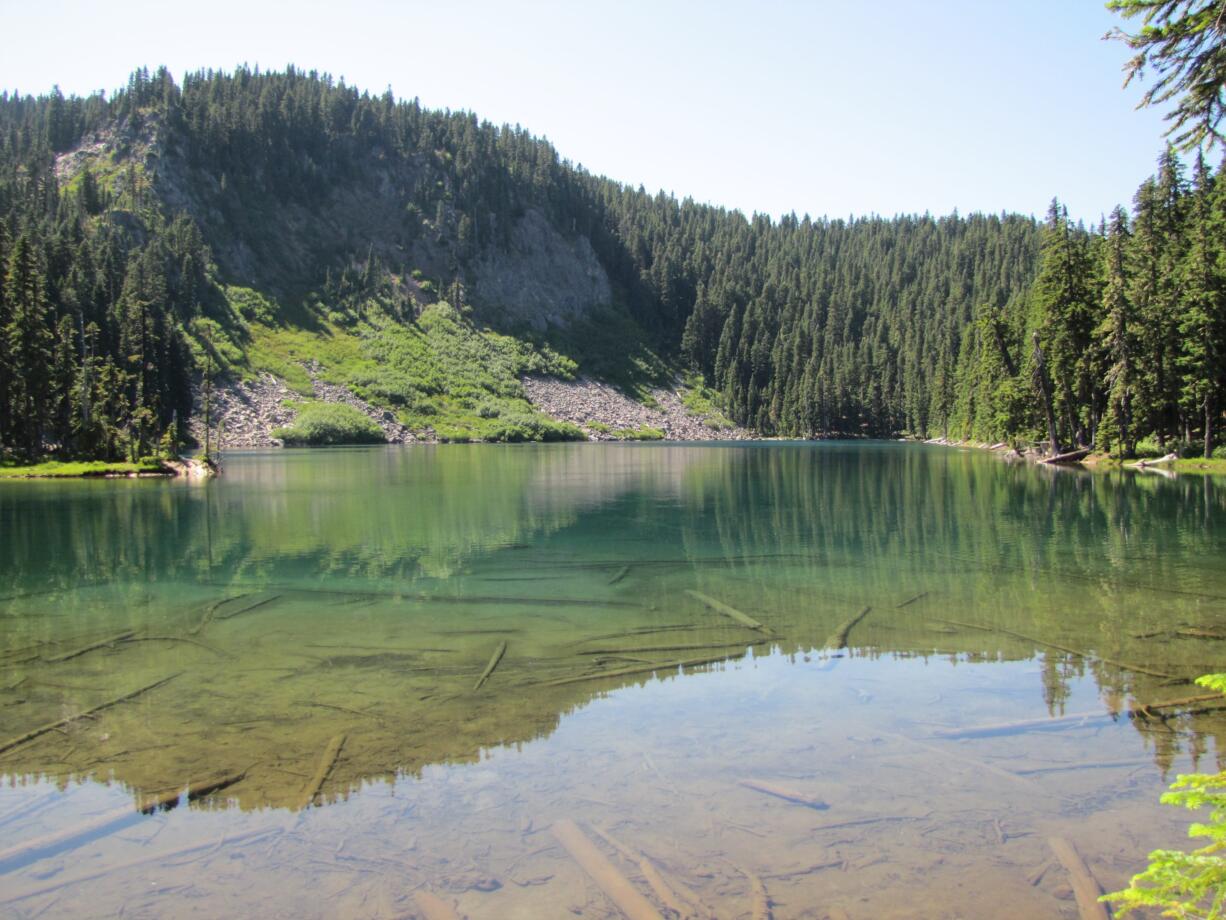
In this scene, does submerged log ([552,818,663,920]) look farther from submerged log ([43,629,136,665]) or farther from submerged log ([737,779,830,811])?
submerged log ([43,629,136,665])

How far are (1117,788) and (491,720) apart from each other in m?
8.20

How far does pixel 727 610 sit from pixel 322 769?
11.4 meters

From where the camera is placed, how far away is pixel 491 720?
1300 cm

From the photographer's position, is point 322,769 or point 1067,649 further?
point 1067,649

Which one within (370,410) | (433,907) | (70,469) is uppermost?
(370,410)

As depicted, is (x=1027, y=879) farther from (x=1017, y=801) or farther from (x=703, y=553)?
(x=703, y=553)

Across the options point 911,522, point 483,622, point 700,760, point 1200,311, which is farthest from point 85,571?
point 1200,311

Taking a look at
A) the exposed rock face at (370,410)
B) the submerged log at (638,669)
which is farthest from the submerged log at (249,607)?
the exposed rock face at (370,410)

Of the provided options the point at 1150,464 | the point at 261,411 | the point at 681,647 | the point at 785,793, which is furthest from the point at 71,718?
the point at 261,411

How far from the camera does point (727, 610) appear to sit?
2059 cm

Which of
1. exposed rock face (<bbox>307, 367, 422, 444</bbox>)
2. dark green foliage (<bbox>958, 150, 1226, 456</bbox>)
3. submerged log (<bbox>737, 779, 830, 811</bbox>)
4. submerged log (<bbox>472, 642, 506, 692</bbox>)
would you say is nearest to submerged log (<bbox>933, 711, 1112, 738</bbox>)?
submerged log (<bbox>737, 779, 830, 811</bbox>)

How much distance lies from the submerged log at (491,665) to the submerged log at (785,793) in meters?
5.52

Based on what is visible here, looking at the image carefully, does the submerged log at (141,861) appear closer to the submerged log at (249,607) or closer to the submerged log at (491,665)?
the submerged log at (491,665)

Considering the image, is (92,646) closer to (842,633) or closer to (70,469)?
(842,633)
